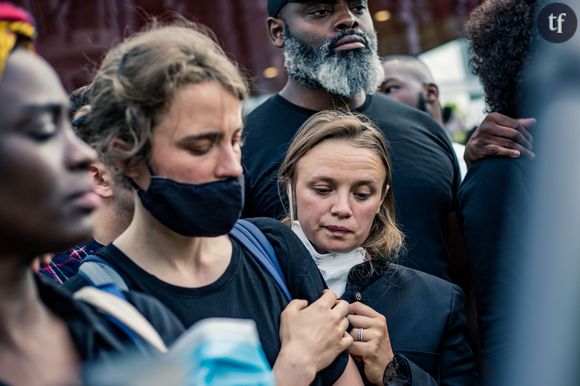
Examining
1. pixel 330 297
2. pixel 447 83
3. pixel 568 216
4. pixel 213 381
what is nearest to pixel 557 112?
pixel 568 216

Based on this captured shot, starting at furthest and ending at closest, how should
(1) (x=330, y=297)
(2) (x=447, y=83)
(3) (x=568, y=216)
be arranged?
(2) (x=447, y=83) < (1) (x=330, y=297) < (3) (x=568, y=216)

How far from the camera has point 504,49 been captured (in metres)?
3.42

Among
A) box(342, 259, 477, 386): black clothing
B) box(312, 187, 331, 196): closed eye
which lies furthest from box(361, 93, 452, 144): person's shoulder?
box(342, 259, 477, 386): black clothing

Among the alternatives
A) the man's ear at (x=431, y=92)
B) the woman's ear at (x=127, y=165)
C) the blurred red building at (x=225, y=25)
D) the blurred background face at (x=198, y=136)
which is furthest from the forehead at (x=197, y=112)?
the man's ear at (x=431, y=92)

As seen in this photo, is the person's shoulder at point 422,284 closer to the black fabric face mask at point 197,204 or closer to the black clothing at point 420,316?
the black clothing at point 420,316

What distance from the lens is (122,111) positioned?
2395 mm

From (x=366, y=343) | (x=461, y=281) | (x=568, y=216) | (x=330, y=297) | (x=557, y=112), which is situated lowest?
(x=461, y=281)

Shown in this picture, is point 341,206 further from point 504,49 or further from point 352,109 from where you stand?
point 352,109

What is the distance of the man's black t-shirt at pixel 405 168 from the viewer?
372cm

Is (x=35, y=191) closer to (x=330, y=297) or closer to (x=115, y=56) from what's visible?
(x=115, y=56)

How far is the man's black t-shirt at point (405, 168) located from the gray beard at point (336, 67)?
0.31ft

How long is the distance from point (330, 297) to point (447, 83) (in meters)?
11.0

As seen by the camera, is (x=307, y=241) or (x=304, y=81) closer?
(x=307, y=241)

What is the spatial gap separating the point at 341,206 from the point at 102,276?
1.09 meters
